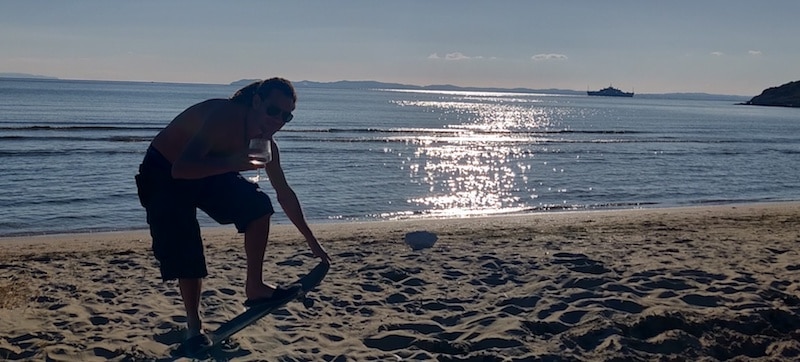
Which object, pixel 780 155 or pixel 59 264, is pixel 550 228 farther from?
pixel 780 155

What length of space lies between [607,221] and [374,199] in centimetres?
503

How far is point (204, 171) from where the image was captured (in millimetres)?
3543

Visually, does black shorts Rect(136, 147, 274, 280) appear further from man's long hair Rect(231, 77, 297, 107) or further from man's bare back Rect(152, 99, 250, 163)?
man's long hair Rect(231, 77, 297, 107)

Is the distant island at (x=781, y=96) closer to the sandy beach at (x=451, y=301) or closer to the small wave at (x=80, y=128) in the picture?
the small wave at (x=80, y=128)

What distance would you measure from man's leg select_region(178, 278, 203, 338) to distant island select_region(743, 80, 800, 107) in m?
120

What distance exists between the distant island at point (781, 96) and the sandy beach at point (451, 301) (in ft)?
381

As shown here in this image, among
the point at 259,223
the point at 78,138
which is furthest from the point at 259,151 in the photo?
the point at 78,138

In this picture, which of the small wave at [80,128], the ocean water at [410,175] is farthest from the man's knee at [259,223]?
the small wave at [80,128]

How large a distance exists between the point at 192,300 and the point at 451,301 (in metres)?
2.02

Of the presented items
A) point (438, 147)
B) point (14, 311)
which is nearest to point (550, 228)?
point (14, 311)

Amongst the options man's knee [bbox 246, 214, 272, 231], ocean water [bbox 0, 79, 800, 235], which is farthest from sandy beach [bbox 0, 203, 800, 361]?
ocean water [bbox 0, 79, 800, 235]

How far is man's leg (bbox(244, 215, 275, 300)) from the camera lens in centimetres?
410

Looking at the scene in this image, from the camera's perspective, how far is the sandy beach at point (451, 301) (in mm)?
4312

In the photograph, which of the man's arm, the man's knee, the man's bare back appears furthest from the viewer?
the man's arm
